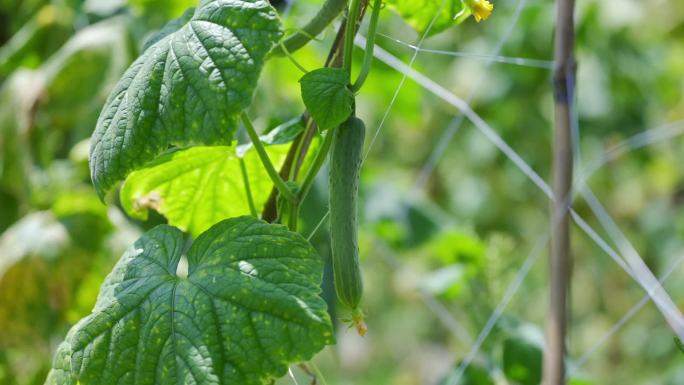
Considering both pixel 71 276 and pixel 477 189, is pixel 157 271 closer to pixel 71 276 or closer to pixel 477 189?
pixel 71 276

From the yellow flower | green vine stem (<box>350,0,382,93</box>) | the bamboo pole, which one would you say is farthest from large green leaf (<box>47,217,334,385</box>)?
the bamboo pole

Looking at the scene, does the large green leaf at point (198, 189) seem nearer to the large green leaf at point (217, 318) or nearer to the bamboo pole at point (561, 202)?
the large green leaf at point (217, 318)

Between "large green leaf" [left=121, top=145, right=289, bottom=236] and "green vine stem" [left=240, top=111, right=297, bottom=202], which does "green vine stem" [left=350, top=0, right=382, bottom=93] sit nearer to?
"green vine stem" [left=240, top=111, right=297, bottom=202]

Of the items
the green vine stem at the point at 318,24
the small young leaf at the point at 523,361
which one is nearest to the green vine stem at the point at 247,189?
the green vine stem at the point at 318,24

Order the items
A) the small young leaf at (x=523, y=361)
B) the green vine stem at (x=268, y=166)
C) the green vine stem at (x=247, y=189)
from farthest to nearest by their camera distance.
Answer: the small young leaf at (x=523, y=361) < the green vine stem at (x=247, y=189) < the green vine stem at (x=268, y=166)

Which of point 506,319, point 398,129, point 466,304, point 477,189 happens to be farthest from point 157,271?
point 398,129

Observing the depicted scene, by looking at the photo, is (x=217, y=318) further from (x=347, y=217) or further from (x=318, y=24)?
(x=318, y=24)

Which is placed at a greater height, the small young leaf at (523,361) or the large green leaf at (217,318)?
the large green leaf at (217,318)
